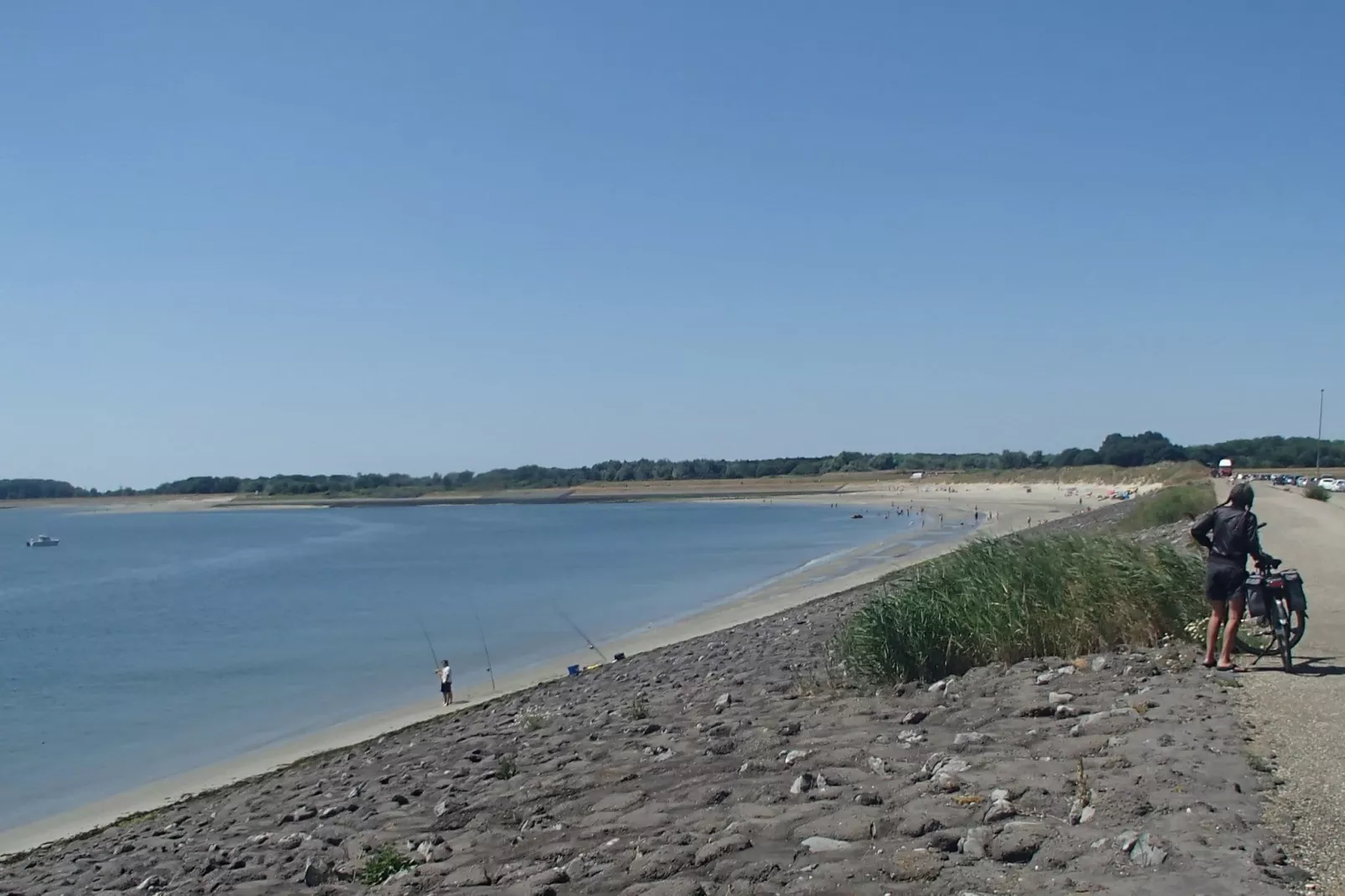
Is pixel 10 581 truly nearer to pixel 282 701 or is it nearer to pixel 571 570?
pixel 571 570

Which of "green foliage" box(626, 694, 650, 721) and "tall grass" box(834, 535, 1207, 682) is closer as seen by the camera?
"tall grass" box(834, 535, 1207, 682)

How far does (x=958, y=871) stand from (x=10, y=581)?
233 feet

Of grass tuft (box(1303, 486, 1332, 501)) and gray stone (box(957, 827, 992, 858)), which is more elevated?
grass tuft (box(1303, 486, 1332, 501))

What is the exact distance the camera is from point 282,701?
23141 millimetres

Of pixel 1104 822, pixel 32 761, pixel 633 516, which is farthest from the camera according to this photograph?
pixel 633 516

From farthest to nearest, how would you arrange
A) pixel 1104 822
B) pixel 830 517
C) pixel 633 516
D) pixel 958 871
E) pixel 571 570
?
pixel 633 516 → pixel 830 517 → pixel 571 570 → pixel 1104 822 → pixel 958 871

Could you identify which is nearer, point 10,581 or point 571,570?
point 571,570

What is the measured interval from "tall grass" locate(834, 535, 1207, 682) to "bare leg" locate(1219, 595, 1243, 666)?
1591mm

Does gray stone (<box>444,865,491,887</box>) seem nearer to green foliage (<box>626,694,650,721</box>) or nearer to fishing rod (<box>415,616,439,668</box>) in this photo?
green foliage (<box>626,694,650,721</box>)

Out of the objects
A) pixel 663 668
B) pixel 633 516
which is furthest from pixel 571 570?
pixel 633 516

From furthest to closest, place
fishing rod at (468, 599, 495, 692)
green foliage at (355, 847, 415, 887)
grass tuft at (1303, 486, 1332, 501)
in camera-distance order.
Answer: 1. grass tuft at (1303, 486, 1332, 501)
2. fishing rod at (468, 599, 495, 692)
3. green foliage at (355, 847, 415, 887)

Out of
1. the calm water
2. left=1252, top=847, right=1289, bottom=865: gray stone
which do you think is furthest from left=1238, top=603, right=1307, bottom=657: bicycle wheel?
the calm water

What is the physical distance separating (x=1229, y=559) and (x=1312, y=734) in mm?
2392

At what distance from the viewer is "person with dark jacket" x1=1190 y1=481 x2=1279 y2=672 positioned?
893 cm
